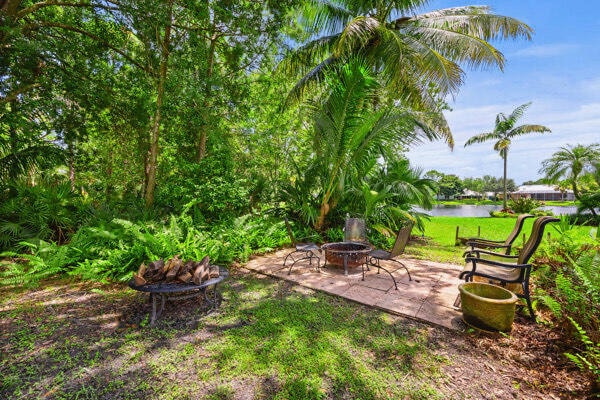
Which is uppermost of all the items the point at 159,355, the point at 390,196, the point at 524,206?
the point at 390,196

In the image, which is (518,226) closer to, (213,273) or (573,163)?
(213,273)

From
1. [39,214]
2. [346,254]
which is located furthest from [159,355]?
[39,214]

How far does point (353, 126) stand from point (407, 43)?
3.81 meters

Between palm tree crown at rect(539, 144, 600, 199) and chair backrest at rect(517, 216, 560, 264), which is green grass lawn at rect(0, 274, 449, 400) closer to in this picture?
chair backrest at rect(517, 216, 560, 264)

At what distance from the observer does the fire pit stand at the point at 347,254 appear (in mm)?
4629

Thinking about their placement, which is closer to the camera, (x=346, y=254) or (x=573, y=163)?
(x=346, y=254)

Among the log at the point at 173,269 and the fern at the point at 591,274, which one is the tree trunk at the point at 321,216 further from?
the fern at the point at 591,274

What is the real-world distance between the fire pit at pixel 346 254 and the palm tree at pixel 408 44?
13.8ft

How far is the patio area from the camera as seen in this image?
3303 millimetres

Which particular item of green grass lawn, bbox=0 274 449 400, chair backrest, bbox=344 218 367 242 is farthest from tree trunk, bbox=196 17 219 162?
green grass lawn, bbox=0 274 449 400

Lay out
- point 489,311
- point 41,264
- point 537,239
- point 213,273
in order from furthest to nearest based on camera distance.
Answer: point 41,264
point 213,273
point 537,239
point 489,311

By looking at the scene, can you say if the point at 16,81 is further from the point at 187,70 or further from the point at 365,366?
the point at 365,366

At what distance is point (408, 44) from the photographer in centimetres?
761

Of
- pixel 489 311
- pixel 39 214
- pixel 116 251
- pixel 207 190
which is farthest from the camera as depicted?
pixel 207 190
